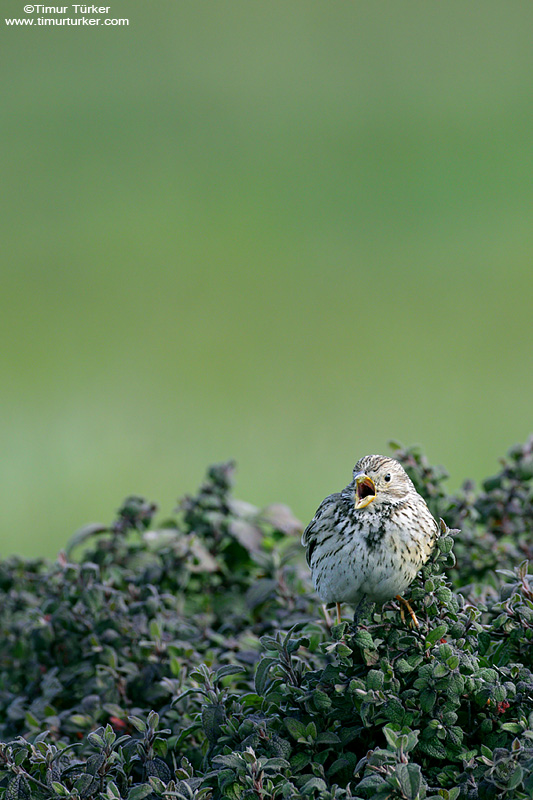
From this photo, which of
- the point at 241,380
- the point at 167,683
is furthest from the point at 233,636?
the point at 241,380

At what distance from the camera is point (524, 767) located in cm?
Result: 188

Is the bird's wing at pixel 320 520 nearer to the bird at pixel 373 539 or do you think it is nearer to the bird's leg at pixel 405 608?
the bird at pixel 373 539

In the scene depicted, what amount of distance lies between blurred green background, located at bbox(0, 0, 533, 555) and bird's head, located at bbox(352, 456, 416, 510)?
12.3 feet

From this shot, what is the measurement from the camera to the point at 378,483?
2.37 metres

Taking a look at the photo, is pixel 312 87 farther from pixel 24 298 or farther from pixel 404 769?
pixel 404 769

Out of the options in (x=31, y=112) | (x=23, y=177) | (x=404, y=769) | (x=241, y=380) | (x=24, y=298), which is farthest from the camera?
(x=31, y=112)

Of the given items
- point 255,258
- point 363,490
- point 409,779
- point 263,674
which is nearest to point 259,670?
point 263,674

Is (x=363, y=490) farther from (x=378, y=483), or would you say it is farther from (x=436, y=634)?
(x=436, y=634)

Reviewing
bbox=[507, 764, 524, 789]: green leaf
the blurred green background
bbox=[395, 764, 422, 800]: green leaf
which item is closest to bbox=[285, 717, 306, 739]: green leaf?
bbox=[395, 764, 422, 800]: green leaf

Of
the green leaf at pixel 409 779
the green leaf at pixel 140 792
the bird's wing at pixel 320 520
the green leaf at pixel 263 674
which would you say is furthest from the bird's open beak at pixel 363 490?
the green leaf at pixel 140 792

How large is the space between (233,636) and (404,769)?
160 centimetres

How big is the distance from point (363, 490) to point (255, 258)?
25.8ft

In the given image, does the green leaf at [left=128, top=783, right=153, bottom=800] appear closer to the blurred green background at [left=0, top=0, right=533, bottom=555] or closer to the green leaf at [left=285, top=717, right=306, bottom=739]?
the green leaf at [left=285, top=717, right=306, bottom=739]

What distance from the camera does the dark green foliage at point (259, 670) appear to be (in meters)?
2.04
